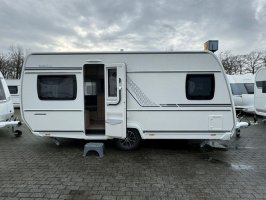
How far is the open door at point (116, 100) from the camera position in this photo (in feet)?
21.3

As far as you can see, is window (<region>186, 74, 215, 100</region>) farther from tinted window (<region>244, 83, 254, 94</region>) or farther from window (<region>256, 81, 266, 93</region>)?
tinted window (<region>244, 83, 254, 94</region>)

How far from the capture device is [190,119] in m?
6.59

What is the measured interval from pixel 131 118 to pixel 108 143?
1.59m

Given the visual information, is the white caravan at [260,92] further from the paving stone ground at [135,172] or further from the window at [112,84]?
the window at [112,84]

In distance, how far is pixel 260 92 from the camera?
38.0 ft

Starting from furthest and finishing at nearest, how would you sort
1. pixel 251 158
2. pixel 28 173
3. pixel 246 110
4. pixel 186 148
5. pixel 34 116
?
pixel 246 110
pixel 186 148
pixel 34 116
pixel 251 158
pixel 28 173

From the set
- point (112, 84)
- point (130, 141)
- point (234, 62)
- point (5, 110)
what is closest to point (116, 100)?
point (112, 84)

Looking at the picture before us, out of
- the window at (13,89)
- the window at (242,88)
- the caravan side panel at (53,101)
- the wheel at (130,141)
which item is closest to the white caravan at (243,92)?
the window at (242,88)

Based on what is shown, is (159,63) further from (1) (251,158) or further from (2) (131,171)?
(1) (251,158)

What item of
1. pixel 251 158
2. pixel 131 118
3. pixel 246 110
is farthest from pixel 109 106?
pixel 246 110

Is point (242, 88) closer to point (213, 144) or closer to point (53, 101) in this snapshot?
point (213, 144)

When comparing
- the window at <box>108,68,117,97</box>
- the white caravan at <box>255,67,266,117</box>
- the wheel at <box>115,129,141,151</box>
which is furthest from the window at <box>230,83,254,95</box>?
the window at <box>108,68,117,97</box>

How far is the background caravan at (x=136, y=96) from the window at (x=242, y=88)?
9.03 metres

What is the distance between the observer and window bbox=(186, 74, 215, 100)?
6.54 meters
